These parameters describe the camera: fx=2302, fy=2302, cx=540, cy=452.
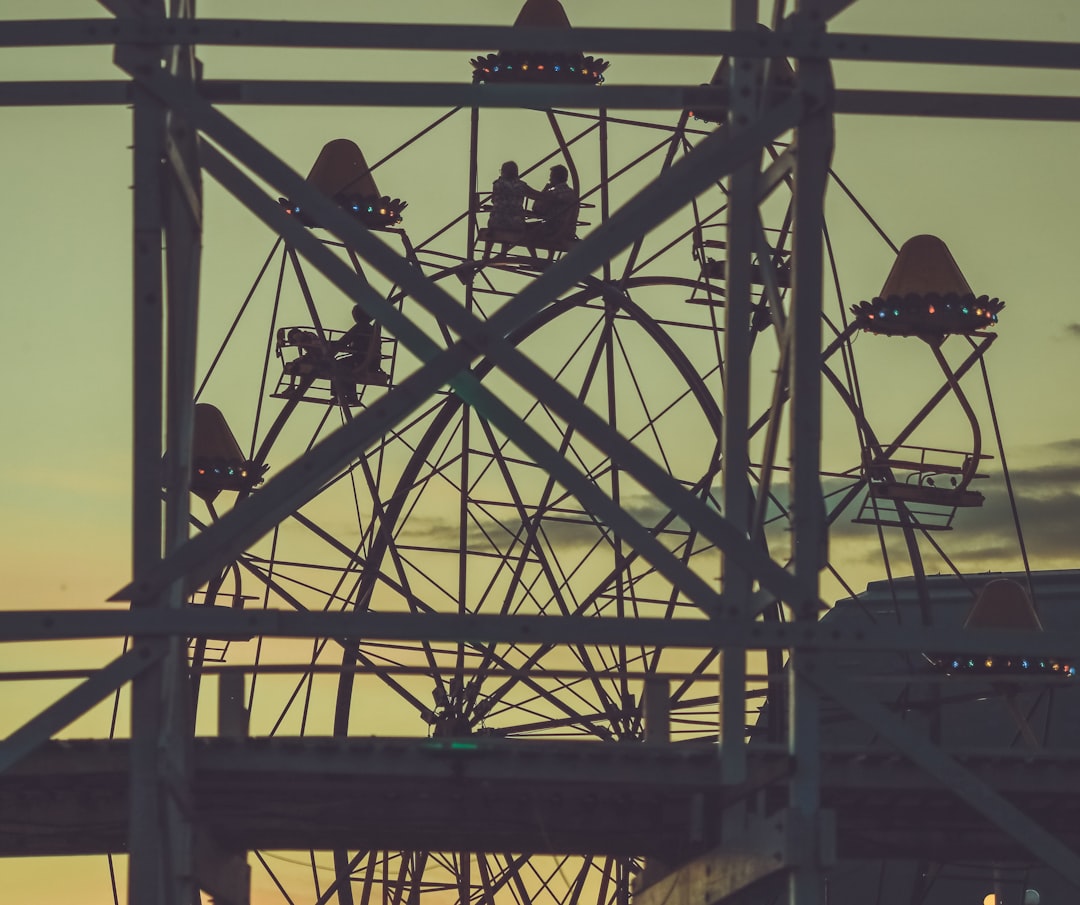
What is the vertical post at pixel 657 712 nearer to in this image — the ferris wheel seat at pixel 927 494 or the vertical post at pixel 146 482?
the vertical post at pixel 146 482

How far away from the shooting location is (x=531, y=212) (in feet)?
102

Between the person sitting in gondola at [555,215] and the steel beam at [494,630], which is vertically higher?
the person sitting in gondola at [555,215]

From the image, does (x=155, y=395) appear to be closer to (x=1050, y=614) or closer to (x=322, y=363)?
(x=322, y=363)

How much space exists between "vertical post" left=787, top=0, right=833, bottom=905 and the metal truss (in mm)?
14

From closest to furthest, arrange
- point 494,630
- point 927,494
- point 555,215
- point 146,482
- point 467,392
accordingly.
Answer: point 494,630 < point 146,482 < point 467,392 < point 555,215 < point 927,494

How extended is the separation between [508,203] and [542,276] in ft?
56.3

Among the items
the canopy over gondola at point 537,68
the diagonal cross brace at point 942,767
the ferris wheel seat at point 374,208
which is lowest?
the diagonal cross brace at point 942,767

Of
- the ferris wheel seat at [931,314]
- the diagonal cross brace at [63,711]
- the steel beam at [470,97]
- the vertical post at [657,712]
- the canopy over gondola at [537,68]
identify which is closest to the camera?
the diagonal cross brace at [63,711]

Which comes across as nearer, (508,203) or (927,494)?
(508,203)

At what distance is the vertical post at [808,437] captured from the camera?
14125mm

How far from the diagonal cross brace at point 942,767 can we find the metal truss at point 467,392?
15mm

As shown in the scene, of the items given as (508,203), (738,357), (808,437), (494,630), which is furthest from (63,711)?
(508,203)

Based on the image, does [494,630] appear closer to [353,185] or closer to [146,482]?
[146,482]

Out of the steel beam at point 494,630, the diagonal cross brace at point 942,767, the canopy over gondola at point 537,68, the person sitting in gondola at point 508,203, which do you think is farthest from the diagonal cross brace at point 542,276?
the person sitting in gondola at point 508,203
